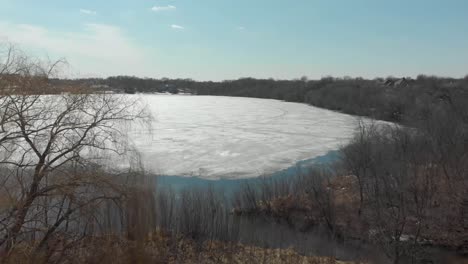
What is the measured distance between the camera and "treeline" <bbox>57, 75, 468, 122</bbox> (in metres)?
36.6

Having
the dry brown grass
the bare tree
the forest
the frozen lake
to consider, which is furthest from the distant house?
the bare tree

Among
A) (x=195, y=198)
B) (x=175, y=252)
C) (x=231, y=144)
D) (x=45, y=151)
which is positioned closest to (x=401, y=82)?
(x=231, y=144)

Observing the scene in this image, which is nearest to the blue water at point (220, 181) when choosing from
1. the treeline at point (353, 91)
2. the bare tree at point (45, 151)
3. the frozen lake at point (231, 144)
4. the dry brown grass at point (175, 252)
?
the frozen lake at point (231, 144)

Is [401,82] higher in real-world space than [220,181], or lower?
higher

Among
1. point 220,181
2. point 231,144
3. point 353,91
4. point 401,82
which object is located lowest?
point 220,181

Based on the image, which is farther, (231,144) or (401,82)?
(401,82)

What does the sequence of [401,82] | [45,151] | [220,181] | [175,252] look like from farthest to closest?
1. [401,82]
2. [220,181]
3. [175,252]
4. [45,151]

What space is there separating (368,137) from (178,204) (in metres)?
11.9

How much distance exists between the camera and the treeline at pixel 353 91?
120 feet

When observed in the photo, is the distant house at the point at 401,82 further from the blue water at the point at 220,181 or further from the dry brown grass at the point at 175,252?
the dry brown grass at the point at 175,252

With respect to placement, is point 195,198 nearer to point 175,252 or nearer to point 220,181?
point 175,252

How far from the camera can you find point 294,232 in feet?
57.5

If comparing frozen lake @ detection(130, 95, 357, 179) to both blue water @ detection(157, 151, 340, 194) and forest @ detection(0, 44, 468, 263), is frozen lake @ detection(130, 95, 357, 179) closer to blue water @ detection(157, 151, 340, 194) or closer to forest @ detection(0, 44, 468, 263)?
blue water @ detection(157, 151, 340, 194)

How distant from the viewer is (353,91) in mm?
63469
